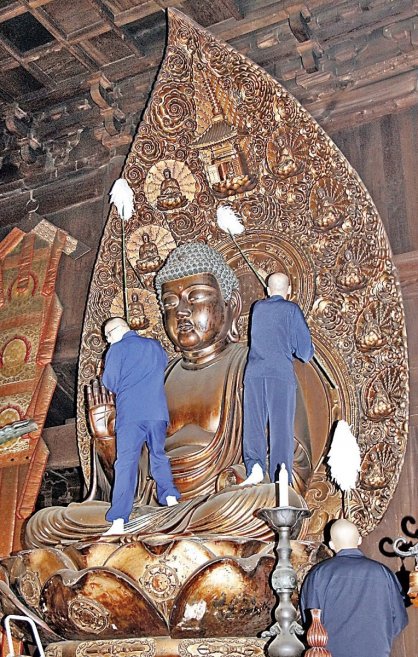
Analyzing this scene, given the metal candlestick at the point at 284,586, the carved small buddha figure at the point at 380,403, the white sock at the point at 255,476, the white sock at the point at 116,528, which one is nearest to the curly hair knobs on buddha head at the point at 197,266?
the carved small buddha figure at the point at 380,403

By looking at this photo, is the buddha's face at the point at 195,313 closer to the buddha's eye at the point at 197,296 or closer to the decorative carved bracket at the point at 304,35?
the buddha's eye at the point at 197,296

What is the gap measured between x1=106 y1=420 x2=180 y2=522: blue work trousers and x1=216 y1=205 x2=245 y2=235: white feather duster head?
1.01 meters

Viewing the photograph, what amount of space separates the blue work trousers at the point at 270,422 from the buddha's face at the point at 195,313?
19.5 inches

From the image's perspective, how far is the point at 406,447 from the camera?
13.6ft

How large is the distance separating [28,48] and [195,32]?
1.12m

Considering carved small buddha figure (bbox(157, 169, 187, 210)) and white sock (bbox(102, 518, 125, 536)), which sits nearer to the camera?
white sock (bbox(102, 518, 125, 536))

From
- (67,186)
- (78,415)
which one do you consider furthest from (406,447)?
(67,186)

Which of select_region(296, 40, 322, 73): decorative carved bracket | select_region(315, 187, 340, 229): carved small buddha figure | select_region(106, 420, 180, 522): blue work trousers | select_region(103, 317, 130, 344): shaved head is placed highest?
select_region(296, 40, 322, 73): decorative carved bracket

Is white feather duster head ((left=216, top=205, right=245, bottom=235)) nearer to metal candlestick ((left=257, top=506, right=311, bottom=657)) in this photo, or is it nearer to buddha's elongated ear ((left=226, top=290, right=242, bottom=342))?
buddha's elongated ear ((left=226, top=290, right=242, bottom=342))

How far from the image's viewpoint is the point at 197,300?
449cm

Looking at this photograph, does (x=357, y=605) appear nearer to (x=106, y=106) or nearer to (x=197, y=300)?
(x=197, y=300)

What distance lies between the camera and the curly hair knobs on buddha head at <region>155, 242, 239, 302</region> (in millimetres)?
4523

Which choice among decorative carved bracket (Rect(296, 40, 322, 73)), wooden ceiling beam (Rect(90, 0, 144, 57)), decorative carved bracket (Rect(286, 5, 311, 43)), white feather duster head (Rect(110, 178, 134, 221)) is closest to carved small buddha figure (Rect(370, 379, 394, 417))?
white feather duster head (Rect(110, 178, 134, 221))

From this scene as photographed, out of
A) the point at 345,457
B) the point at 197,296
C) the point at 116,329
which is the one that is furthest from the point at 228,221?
the point at 345,457
